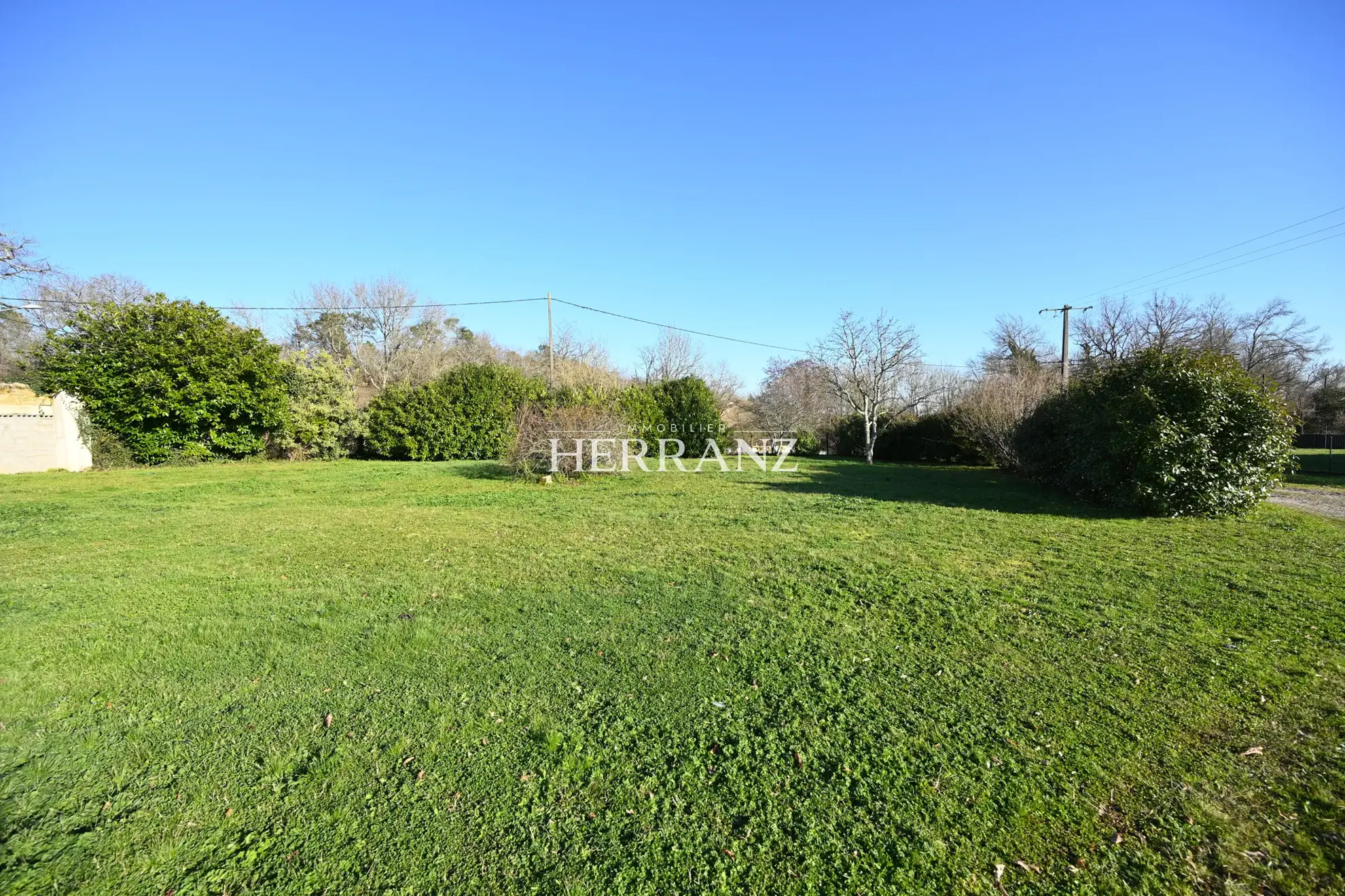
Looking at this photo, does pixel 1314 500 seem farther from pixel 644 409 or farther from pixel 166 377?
pixel 166 377

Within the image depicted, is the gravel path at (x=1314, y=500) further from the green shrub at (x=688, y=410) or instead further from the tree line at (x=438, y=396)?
the green shrub at (x=688, y=410)

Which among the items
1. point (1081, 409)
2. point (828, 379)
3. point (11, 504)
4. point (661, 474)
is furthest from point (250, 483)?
point (828, 379)

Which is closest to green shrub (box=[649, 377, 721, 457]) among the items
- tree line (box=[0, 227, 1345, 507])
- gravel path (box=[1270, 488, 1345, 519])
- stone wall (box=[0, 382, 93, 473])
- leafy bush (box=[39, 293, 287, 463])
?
tree line (box=[0, 227, 1345, 507])

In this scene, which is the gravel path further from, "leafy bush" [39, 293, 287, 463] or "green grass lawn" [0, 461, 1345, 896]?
"leafy bush" [39, 293, 287, 463]

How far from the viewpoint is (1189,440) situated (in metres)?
7.24

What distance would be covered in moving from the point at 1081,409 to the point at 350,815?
11055mm

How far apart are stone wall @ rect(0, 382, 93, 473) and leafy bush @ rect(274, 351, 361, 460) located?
435 centimetres

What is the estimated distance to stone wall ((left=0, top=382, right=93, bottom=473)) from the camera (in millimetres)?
13203

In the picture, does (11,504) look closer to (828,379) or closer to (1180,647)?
(1180,647)

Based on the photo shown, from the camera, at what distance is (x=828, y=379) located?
846 inches

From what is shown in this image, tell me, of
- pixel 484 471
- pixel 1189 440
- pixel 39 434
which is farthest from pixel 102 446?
pixel 1189 440

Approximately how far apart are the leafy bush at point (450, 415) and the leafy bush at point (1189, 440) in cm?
1473

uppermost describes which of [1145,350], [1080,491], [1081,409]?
[1145,350]

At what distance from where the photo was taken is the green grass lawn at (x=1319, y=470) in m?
11.7
